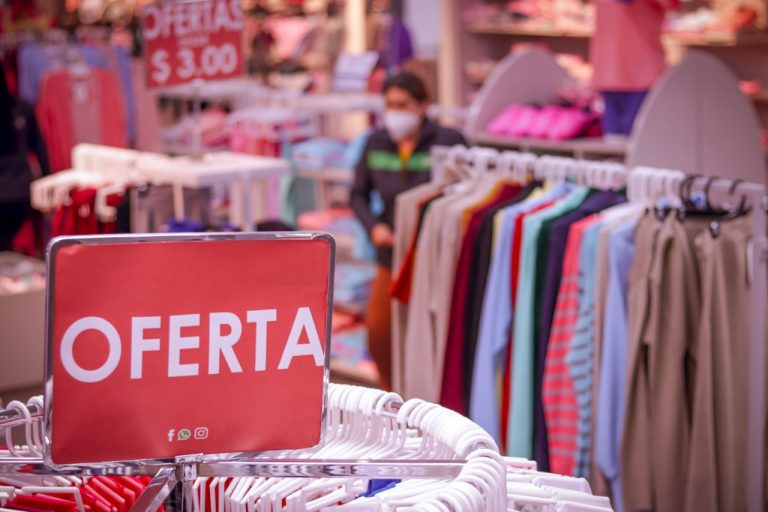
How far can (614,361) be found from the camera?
10.5 ft

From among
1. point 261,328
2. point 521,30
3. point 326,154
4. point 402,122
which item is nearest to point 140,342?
point 261,328

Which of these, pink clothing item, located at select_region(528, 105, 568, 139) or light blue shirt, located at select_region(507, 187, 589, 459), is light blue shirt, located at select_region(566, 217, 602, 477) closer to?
light blue shirt, located at select_region(507, 187, 589, 459)

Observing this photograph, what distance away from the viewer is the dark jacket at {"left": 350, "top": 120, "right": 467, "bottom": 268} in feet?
15.7

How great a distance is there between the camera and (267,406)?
64.6 inches

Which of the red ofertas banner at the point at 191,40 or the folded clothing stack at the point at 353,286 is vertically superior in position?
the red ofertas banner at the point at 191,40

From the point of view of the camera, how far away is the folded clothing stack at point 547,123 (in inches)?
219

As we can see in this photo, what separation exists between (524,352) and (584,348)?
0.22 m

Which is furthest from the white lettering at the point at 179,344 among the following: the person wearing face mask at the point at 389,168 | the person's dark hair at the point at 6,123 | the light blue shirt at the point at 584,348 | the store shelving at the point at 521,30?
the store shelving at the point at 521,30

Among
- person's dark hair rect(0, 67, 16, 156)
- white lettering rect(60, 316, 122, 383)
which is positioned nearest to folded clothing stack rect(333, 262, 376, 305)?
person's dark hair rect(0, 67, 16, 156)

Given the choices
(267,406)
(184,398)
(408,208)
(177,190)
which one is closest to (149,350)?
(184,398)

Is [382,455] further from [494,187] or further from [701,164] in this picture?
[701,164]

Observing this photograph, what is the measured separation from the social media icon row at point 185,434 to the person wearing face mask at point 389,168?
3.07 m

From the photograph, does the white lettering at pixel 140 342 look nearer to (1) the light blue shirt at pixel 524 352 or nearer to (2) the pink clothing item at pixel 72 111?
(1) the light blue shirt at pixel 524 352

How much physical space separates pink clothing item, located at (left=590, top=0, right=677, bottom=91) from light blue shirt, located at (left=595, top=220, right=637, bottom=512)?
7.67 feet
